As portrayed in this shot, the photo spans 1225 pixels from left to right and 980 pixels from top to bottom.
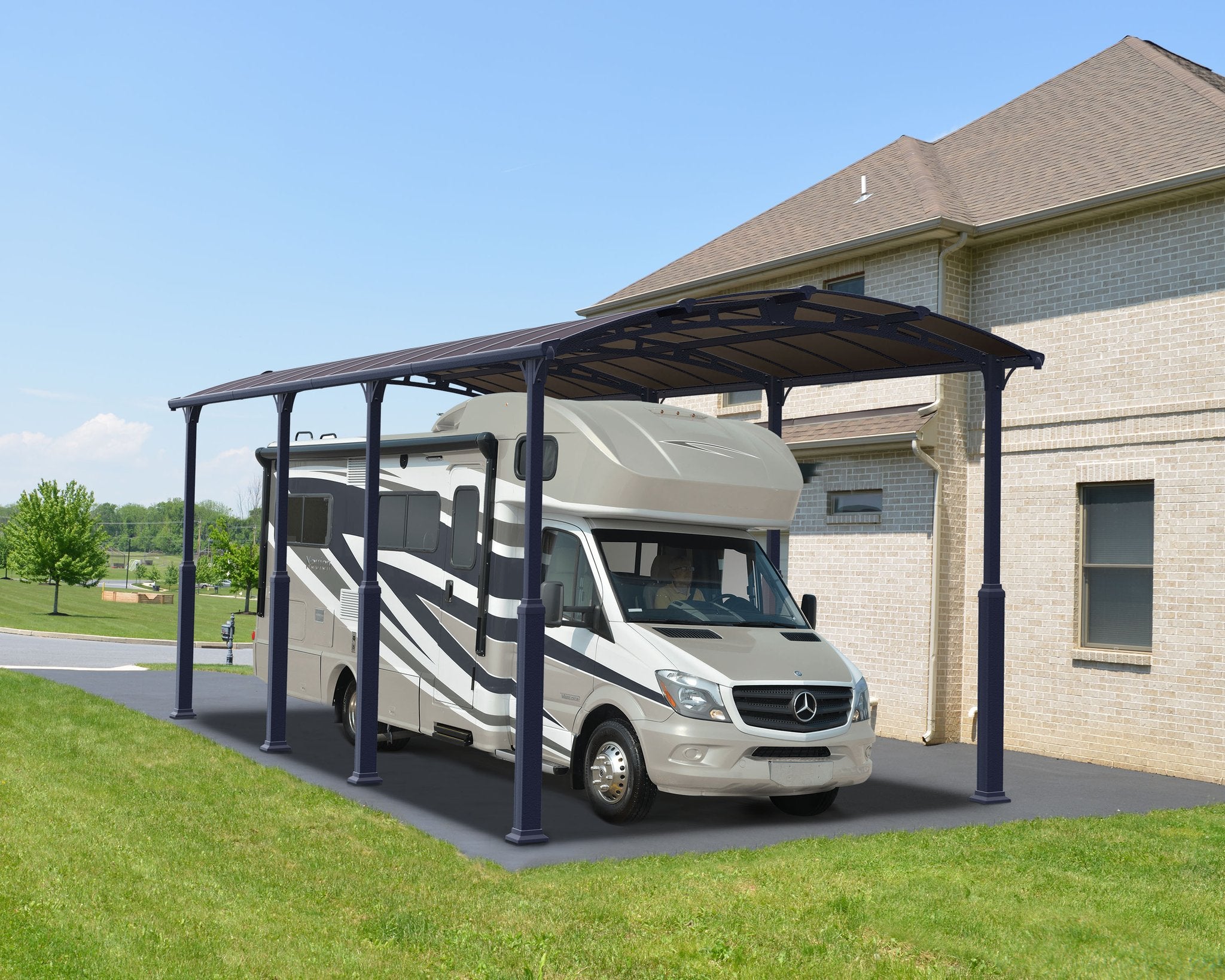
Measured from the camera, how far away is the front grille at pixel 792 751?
9625 millimetres

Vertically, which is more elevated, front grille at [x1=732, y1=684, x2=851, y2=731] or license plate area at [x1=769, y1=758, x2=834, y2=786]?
front grille at [x1=732, y1=684, x2=851, y2=731]

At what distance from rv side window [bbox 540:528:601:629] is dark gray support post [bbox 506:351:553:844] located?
2.49ft

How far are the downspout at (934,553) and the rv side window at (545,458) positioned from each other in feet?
20.6

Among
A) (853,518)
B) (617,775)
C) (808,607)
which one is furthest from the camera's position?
(853,518)

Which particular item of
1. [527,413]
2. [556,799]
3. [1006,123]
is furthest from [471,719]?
[1006,123]

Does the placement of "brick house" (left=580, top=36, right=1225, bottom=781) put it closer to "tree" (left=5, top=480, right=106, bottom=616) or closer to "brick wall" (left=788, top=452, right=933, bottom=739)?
"brick wall" (left=788, top=452, right=933, bottom=739)

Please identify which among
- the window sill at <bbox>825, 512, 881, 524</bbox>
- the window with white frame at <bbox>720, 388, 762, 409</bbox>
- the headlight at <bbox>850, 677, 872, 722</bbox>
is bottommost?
the headlight at <bbox>850, 677, 872, 722</bbox>

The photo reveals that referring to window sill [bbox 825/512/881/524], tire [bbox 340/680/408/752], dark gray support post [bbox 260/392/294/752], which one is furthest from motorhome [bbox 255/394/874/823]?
window sill [bbox 825/512/881/524]

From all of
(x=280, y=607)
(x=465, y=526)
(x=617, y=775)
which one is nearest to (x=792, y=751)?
(x=617, y=775)

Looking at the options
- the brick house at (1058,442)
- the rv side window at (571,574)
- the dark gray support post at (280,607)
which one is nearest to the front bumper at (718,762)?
the rv side window at (571,574)

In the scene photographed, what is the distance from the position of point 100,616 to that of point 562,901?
59919 mm

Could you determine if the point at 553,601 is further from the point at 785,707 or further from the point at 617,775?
the point at 785,707

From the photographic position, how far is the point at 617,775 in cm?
997

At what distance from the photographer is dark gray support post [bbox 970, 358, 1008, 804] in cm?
1160
